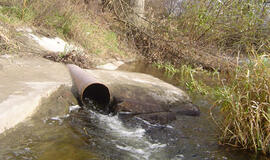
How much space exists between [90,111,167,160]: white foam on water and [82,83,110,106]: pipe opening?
470 mm

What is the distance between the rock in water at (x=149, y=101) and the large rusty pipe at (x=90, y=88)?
0.17 meters

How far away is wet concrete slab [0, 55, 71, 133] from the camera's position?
3.16 meters

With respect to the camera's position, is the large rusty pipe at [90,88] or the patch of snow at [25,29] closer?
the large rusty pipe at [90,88]

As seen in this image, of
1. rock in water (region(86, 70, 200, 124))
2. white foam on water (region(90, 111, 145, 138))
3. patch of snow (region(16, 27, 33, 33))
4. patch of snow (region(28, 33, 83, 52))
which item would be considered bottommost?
white foam on water (region(90, 111, 145, 138))

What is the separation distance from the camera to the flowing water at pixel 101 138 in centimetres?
278

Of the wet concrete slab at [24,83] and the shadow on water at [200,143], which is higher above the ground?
the wet concrete slab at [24,83]

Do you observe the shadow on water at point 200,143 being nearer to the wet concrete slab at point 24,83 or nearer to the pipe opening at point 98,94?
the pipe opening at point 98,94

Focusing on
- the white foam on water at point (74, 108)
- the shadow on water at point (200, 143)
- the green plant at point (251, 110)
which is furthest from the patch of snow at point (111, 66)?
the green plant at point (251, 110)

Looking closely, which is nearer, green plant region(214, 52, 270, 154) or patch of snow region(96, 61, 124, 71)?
green plant region(214, 52, 270, 154)

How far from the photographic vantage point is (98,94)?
4.95m

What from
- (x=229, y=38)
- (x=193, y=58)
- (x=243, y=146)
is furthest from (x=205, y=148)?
(x=229, y=38)

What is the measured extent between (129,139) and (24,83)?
6.41 ft

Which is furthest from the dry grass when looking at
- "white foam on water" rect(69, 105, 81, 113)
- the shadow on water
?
the shadow on water

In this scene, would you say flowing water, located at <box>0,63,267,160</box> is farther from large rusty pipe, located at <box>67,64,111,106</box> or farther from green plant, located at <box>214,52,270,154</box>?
large rusty pipe, located at <box>67,64,111,106</box>
